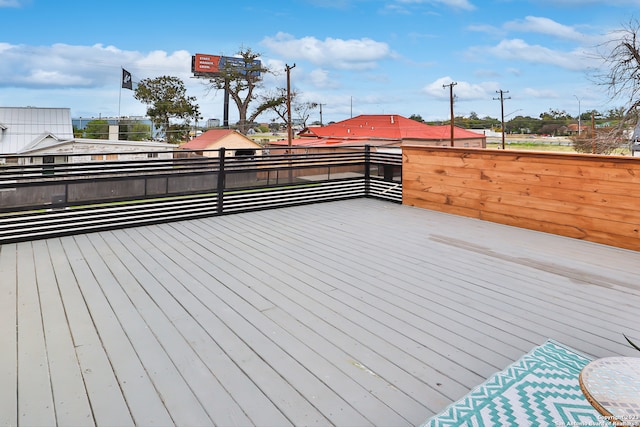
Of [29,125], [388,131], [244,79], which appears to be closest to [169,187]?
[29,125]

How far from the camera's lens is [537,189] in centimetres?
404

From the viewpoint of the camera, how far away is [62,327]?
6.43ft

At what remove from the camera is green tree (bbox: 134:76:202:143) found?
2898cm

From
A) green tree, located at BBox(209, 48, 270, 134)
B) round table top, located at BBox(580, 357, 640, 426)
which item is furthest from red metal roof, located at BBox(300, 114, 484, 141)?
round table top, located at BBox(580, 357, 640, 426)

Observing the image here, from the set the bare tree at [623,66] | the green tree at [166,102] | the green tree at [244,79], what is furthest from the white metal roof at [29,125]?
the bare tree at [623,66]

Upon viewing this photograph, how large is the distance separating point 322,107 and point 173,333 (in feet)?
111

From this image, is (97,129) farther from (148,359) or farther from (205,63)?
(148,359)

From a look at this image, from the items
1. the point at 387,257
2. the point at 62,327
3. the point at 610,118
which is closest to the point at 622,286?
the point at 387,257

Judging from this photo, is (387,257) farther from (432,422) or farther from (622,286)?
(432,422)

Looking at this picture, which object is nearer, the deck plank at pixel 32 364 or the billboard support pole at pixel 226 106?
the deck plank at pixel 32 364

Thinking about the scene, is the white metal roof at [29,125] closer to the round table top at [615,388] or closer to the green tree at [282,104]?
the green tree at [282,104]

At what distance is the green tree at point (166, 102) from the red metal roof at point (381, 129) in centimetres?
949

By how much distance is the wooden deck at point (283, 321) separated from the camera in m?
1.43

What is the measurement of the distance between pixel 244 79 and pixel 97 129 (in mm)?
12652
